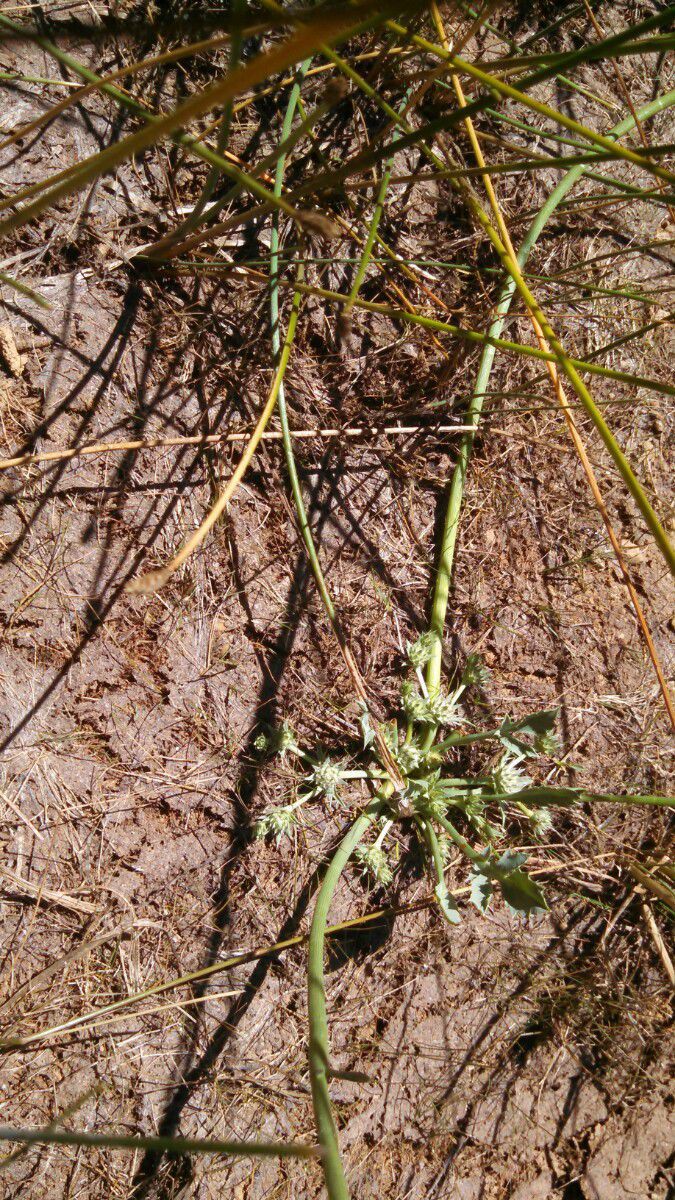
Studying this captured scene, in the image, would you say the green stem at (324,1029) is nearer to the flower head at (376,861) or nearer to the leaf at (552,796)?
the flower head at (376,861)

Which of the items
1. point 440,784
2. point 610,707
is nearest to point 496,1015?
point 440,784

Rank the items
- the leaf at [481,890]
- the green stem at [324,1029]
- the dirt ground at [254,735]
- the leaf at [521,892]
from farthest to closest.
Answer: the dirt ground at [254,735]
the leaf at [481,890]
the leaf at [521,892]
the green stem at [324,1029]

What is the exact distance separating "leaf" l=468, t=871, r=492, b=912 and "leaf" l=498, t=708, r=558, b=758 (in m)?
0.27

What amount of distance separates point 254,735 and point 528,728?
1.93ft

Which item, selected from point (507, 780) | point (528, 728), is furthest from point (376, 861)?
point (528, 728)

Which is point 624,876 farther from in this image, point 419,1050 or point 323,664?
point 323,664

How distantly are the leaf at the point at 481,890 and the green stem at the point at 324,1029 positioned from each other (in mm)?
264

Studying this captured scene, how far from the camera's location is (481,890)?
1405 millimetres

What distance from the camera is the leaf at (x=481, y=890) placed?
1390mm

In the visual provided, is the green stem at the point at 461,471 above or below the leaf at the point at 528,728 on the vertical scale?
above

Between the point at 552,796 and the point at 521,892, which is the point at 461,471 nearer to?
the point at 552,796

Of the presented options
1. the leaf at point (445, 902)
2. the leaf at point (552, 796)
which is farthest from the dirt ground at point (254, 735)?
the leaf at point (552, 796)

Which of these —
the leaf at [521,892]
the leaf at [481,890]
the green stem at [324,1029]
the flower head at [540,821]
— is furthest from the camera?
the flower head at [540,821]

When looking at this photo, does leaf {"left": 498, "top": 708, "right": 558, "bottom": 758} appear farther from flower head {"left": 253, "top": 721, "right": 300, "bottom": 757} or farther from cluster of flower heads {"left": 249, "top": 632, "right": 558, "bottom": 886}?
flower head {"left": 253, "top": 721, "right": 300, "bottom": 757}
